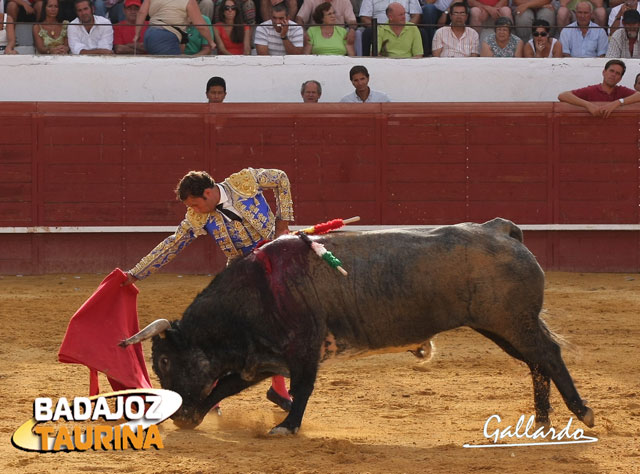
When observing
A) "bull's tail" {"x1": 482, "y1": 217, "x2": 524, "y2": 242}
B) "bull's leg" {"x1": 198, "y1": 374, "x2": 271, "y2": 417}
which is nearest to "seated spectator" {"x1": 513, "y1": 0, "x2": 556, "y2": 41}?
"bull's tail" {"x1": 482, "y1": 217, "x2": 524, "y2": 242}

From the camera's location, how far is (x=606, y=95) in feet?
32.2

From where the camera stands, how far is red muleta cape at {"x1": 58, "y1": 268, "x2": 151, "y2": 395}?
16.7ft

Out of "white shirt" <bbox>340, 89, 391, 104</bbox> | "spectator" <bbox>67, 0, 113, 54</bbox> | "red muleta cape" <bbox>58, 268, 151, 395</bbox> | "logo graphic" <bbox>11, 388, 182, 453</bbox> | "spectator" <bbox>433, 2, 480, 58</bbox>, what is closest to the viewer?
"logo graphic" <bbox>11, 388, 182, 453</bbox>

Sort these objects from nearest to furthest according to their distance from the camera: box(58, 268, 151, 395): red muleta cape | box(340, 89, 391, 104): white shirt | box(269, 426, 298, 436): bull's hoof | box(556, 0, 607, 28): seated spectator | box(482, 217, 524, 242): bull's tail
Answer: box(269, 426, 298, 436): bull's hoof < box(482, 217, 524, 242): bull's tail < box(58, 268, 151, 395): red muleta cape < box(340, 89, 391, 104): white shirt < box(556, 0, 607, 28): seated spectator

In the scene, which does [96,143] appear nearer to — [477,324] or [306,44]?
[306,44]

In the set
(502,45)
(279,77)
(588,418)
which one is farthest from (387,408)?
(502,45)

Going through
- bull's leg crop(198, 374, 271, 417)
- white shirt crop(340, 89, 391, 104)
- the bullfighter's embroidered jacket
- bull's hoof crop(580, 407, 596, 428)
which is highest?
white shirt crop(340, 89, 391, 104)

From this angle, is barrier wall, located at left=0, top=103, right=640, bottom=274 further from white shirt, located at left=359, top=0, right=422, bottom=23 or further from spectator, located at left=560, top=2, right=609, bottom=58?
white shirt, located at left=359, top=0, right=422, bottom=23

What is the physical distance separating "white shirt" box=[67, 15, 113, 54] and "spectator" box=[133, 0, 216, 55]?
251mm

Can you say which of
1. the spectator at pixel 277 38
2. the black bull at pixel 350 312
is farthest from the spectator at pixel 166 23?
the black bull at pixel 350 312

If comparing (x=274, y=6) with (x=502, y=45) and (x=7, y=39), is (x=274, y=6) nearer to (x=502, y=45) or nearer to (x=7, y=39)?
(x=502, y=45)

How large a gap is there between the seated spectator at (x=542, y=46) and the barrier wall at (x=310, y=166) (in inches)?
30.0

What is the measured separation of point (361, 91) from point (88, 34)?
2.49 metres

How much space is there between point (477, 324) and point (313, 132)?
17.5ft
